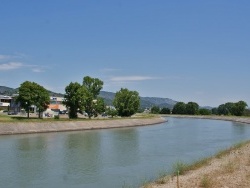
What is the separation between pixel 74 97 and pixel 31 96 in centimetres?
1238

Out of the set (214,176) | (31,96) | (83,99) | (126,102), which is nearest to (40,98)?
(31,96)

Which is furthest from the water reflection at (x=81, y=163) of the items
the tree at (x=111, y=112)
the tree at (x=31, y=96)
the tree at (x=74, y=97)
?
the tree at (x=111, y=112)

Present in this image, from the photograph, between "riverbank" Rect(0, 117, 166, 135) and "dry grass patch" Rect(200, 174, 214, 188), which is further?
"riverbank" Rect(0, 117, 166, 135)

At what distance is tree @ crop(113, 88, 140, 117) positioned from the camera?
121m

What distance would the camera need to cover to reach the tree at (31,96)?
3376 inches

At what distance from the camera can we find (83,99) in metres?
96.0

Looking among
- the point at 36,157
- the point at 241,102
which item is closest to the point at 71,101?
the point at 36,157

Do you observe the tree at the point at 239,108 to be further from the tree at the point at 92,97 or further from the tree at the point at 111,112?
the tree at the point at 92,97

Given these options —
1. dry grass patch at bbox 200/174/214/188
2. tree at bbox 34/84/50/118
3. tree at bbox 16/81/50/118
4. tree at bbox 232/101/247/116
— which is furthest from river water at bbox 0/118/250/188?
tree at bbox 232/101/247/116

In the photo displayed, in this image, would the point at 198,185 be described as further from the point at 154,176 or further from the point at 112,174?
the point at 112,174

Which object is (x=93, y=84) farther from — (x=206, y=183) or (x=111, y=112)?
(x=206, y=183)

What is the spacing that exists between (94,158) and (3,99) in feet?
436

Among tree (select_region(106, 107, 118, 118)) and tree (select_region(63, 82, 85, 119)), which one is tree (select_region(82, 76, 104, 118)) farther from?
tree (select_region(106, 107, 118, 118))

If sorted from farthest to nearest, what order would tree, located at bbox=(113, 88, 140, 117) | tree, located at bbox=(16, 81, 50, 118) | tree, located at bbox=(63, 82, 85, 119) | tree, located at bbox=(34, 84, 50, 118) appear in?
tree, located at bbox=(113, 88, 140, 117) < tree, located at bbox=(63, 82, 85, 119) < tree, located at bbox=(34, 84, 50, 118) < tree, located at bbox=(16, 81, 50, 118)
